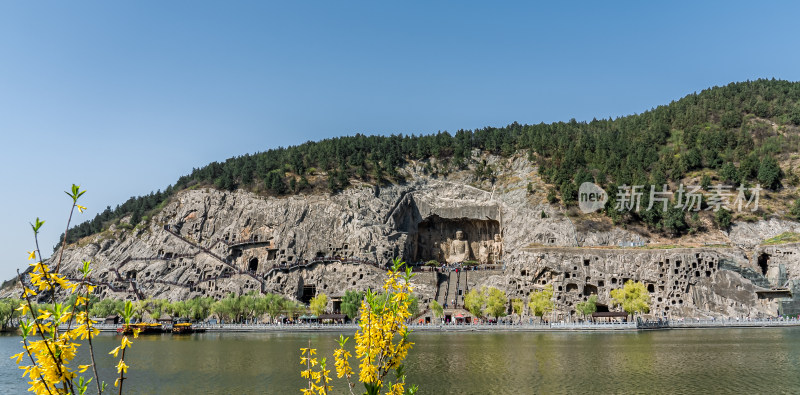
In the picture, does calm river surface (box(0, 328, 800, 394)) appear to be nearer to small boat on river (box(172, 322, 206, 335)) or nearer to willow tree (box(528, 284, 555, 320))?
willow tree (box(528, 284, 555, 320))

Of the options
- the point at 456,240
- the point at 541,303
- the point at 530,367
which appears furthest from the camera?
the point at 456,240

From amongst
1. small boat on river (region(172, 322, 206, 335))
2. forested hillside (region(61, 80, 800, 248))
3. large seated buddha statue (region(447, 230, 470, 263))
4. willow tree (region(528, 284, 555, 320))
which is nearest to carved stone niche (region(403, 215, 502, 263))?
large seated buddha statue (region(447, 230, 470, 263))

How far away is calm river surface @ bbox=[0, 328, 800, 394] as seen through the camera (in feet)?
99.8

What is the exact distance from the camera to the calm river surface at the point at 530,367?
30.4 meters

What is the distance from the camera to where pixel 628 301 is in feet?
249

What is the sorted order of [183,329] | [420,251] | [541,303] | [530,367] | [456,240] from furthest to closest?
[420,251], [456,240], [183,329], [541,303], [530,367]

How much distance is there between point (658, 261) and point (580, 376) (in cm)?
5641

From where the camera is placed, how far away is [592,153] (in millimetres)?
114188

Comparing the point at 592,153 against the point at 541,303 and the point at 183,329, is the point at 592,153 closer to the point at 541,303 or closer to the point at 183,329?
the point at 541,303

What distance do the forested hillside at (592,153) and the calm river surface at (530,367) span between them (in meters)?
50.2

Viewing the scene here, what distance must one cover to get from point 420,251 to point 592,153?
39.8 m

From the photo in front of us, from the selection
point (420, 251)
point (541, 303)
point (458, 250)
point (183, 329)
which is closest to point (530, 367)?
point (541, 303)

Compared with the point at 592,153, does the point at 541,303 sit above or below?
below

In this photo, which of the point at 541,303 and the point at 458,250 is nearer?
the point at 541,303
